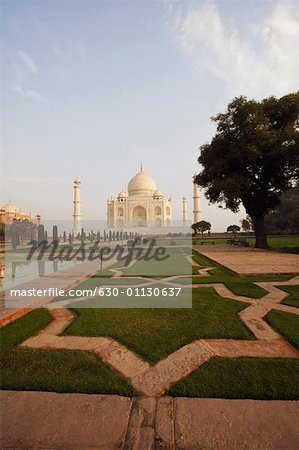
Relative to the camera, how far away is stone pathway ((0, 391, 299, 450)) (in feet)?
5.23

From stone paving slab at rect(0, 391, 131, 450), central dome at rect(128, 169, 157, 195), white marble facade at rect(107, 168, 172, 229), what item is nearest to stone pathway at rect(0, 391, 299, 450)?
stone paving slab at rect(0, 391, 131, 450)

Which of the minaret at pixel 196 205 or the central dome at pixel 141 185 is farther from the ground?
the central dome at pixel 141 185

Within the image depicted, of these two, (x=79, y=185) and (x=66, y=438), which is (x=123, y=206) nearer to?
(x=79, y=185)

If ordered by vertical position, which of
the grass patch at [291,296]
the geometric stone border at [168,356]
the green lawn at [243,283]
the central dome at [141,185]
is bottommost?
the geometric stone border at [168,356]

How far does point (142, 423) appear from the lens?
176 cm

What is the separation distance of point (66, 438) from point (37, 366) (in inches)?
39.0

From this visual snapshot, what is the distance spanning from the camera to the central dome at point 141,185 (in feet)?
208

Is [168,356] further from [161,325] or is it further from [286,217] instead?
[286,217]

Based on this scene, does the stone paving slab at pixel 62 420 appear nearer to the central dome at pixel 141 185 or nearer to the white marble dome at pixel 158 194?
the white marble dome at pixel 158 194

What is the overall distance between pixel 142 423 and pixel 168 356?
98 centimetres

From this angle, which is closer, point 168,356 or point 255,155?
point 168,356

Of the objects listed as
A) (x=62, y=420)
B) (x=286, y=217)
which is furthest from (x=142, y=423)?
(x=286, y=217)

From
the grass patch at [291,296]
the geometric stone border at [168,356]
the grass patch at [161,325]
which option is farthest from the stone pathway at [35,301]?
the grass patch at [291,296]

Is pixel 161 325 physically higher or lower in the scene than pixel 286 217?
lower
